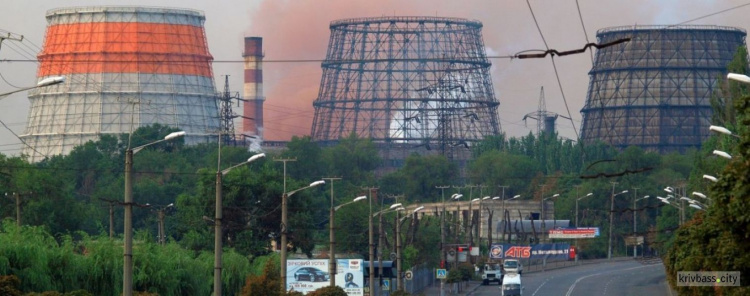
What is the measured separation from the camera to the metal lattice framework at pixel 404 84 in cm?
17888

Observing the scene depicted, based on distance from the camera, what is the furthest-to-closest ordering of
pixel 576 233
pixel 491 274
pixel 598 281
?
1. pixel 576 233
2. pixel 491 274
3. pixel 598 281

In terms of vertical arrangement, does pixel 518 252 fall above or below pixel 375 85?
below

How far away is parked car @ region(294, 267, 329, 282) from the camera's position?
2790 inches

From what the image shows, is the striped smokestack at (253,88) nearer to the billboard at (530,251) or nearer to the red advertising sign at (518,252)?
the billboard at (530,251)

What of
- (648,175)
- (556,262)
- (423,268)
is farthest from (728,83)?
(648,175)

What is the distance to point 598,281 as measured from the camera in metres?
93.3

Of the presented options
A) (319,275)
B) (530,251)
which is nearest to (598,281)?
(530,251)

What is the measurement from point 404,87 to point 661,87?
92.8 ft

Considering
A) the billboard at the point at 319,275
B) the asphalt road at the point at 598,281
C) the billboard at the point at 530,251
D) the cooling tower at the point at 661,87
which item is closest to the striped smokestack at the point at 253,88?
the cooling tower at the point at 661,87

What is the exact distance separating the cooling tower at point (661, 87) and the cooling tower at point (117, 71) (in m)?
43.4

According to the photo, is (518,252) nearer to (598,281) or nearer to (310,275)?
Answer: (598,281)

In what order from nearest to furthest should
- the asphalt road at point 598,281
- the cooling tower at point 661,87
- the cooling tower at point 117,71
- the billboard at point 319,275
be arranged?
the billboard at point 319,275
the asphalt road at point 598,281
the cooling tower at point 117,71
the cooling tower at point 661,87

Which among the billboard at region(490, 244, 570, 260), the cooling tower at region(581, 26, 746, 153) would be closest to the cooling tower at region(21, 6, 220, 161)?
the cooling tower at region(581, 26, 746, 153)

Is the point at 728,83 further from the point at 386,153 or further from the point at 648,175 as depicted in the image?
the point at 386,153
